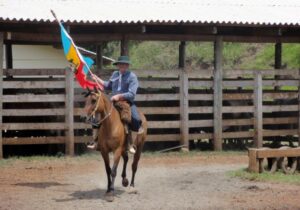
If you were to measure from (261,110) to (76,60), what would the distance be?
7357mm

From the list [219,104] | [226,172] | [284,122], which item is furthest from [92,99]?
[284,122]

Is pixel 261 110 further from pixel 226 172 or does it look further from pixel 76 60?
pixel 76 60

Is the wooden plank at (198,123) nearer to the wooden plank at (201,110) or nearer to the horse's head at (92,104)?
the wooden plank at (201,110)

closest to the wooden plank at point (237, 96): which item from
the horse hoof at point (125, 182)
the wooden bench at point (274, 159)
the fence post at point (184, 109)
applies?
the fence post at point (184, 109)

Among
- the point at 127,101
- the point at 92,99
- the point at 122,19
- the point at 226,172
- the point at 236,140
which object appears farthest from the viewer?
the point at 236,140

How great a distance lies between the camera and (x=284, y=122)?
16.9 metres

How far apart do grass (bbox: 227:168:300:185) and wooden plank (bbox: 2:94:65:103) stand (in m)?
4.78

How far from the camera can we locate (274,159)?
479 inches

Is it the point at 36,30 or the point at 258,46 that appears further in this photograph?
the point at 258,46

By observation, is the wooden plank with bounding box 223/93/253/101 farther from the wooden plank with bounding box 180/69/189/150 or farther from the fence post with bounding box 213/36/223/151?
the wooden plank with bounding box 180/69/189/150

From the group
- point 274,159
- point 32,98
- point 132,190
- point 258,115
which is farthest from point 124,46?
point 132,190

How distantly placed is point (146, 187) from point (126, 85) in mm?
1915

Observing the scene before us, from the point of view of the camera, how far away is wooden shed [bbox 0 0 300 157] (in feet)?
48.0

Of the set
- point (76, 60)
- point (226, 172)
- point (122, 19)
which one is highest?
point (122, 19)
